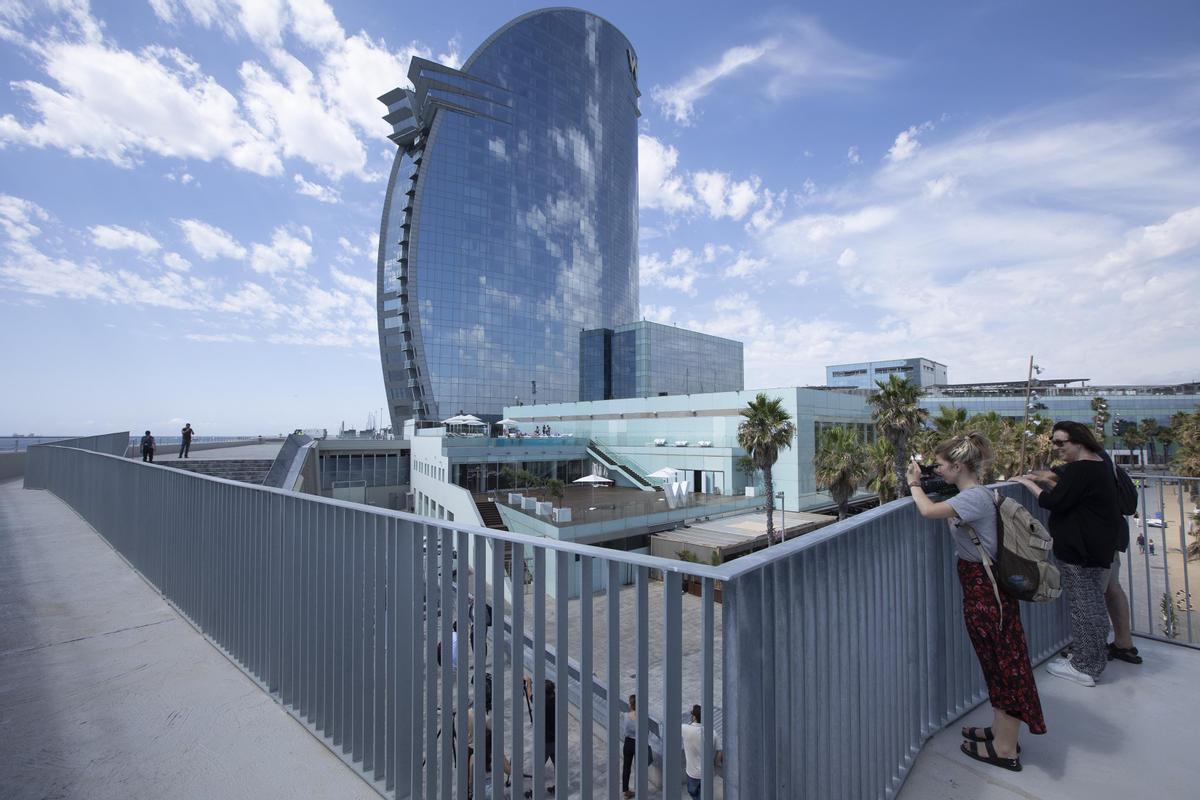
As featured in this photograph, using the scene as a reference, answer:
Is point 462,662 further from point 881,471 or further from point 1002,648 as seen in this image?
point 881,471

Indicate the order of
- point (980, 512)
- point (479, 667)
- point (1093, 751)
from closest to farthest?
Answer: point (479, 667)
point (980, 512)
point (1093, 751)

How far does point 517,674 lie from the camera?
6.73ft

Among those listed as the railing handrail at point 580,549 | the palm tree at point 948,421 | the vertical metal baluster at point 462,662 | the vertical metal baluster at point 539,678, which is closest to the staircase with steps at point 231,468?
the railing handrail at point 580,549

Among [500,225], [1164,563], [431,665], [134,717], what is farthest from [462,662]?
[500,225]

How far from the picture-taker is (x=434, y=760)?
2438 millimetres

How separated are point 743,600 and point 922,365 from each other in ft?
452

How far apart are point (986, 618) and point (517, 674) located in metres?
2.36

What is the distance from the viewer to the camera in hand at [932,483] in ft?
9.24

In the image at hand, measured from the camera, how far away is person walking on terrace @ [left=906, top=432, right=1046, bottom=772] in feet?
8.43

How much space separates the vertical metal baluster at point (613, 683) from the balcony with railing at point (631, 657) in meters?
0.01

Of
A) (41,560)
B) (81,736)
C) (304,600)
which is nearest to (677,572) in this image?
(304,600)

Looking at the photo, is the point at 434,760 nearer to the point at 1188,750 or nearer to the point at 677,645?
the point at 677,645

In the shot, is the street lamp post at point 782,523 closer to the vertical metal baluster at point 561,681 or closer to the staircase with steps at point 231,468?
the staircase with steps at point 231,468

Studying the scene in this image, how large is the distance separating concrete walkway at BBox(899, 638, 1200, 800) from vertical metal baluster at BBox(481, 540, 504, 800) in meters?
1.93
